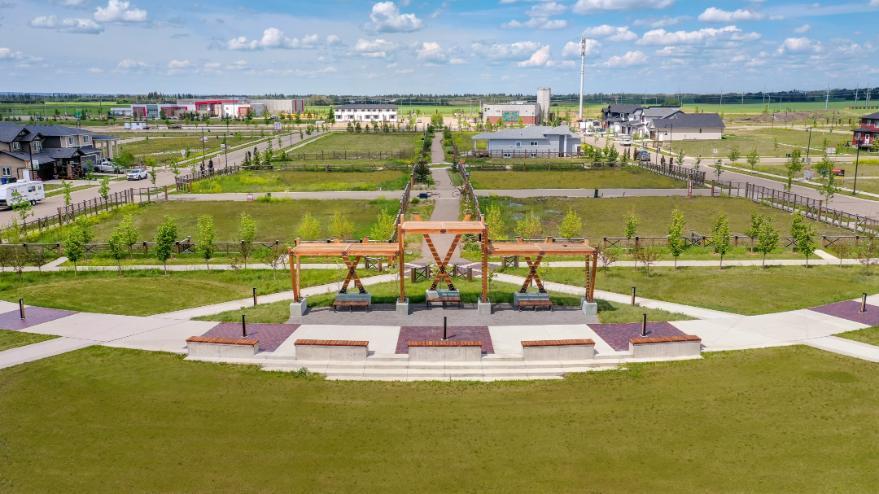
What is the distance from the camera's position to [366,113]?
185 metres

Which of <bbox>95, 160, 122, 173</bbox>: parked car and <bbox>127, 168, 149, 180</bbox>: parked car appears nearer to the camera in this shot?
<bbox>127, 168, 149, 180</bbox>: parked car

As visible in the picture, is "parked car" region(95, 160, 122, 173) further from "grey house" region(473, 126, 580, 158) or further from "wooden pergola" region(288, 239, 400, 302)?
"wooden pergola" region(288, 239, 400, 302)

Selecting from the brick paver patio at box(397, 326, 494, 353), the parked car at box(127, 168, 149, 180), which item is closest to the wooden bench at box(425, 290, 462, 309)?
the brick paver patio at box(397, 326, 494, 353)

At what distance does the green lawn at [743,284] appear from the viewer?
26.9m

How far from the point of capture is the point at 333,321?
24.5 m

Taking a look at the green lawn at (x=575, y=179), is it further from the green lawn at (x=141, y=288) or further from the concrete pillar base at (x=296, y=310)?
the concrete pillar base at (x=296, y=310)

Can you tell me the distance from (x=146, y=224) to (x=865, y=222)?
50020 millimetres

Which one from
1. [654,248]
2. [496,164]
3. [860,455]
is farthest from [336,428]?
[496,164]

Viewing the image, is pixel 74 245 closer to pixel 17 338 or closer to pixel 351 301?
pixel 17 338

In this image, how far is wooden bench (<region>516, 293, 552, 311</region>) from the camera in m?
25.6

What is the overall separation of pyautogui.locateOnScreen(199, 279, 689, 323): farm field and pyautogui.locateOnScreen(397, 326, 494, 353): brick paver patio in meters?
3.21

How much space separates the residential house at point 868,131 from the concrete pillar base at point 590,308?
3535 inches

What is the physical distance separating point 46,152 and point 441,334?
6711 cm

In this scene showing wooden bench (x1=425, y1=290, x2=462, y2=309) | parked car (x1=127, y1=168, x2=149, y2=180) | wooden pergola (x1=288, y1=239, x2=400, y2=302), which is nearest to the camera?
wooden pergola (x1=288, y1=239, x2=400, y2=302)
